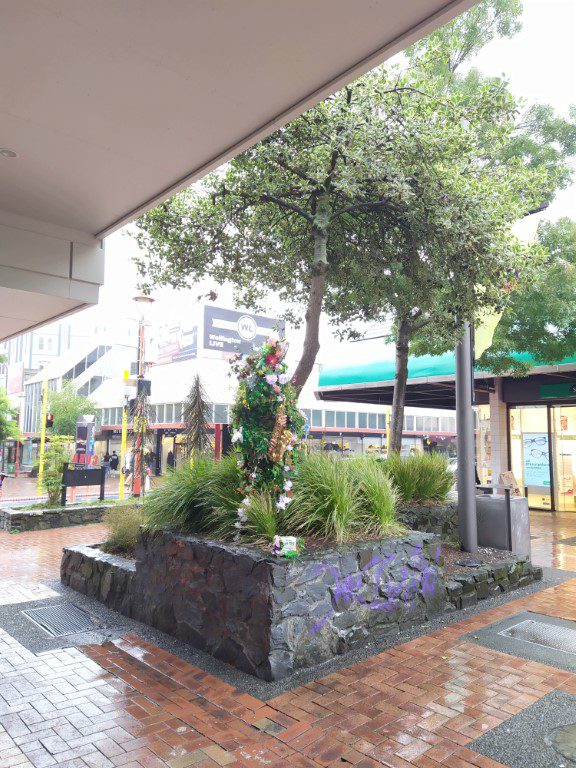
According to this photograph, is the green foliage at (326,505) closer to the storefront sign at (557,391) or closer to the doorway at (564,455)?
the storefront sign at (557,391)

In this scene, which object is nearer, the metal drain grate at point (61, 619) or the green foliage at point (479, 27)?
the metal drain grate at point (61, 619)

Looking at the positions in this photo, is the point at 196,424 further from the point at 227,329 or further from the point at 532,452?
the point at 227,329

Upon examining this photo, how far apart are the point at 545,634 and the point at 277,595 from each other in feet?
9.09

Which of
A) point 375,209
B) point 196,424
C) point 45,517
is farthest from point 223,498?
point 45,517

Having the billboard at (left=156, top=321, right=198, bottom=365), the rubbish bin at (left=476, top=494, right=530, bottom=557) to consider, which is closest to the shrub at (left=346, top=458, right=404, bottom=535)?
the rubbish bin at (left=476, top=494, right=530, bottom=557)

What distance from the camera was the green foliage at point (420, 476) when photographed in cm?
781

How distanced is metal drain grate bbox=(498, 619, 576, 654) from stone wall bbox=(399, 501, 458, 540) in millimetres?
2140

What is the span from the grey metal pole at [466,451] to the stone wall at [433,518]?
29cm

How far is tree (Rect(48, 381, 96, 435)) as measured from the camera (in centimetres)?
4388

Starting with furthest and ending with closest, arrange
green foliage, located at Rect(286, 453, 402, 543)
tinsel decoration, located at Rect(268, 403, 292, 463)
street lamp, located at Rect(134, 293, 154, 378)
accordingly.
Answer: street lamp, located at Rect(134, 293, 154, 378), green foliage, located at Rect(286, 453, 402, 543), tinsel decoration, located at Rect(268, 403, 292, 463)

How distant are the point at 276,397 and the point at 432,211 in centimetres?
369

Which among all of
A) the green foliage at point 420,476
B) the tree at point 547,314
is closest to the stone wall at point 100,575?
the green foliage at point 420,476

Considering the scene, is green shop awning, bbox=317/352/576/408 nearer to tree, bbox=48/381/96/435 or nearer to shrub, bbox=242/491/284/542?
shrub, bbox=242/491/284/542

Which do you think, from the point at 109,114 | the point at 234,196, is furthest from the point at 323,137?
the point at 109,114
